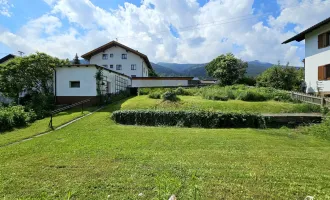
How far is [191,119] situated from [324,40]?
13.1 metres

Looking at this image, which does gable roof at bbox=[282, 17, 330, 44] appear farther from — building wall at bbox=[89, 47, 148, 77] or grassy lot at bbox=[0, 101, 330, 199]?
building wall at bbox=[89, 47, 148, 77]

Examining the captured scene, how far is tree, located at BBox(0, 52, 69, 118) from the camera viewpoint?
16.9 m

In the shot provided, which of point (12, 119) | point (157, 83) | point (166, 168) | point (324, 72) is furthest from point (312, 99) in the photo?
point (157, 83)

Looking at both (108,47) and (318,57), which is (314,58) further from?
(108,47)

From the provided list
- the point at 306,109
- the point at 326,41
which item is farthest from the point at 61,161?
the point at 326,41

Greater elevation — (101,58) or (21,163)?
(101,58)

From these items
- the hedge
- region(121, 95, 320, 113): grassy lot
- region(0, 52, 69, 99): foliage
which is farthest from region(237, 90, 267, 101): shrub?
region(0, 52, 69, 99): foliage

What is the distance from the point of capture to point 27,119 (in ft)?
43.1

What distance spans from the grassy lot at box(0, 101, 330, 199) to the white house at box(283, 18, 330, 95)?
A: 1110 centimetres

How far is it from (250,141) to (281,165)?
8.42ft

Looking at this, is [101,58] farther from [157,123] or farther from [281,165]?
[281,165]

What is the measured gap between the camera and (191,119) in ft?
37.9

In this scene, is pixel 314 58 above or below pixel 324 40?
below

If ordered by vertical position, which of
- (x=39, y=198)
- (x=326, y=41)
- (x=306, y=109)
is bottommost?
(x=39, y=198)
